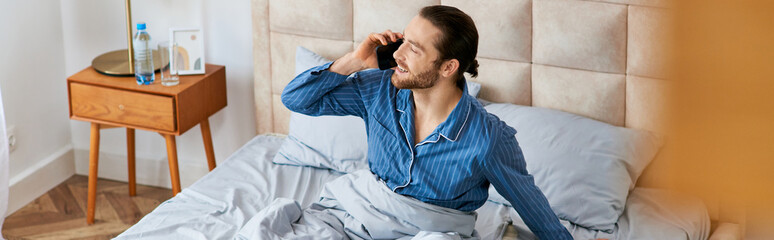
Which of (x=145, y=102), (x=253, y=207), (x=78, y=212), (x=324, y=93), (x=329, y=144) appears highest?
(x=324, y=93)

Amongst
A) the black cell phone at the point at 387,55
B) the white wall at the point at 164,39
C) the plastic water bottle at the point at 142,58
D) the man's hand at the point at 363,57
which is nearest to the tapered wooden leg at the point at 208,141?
the white wall at the point at 164,39

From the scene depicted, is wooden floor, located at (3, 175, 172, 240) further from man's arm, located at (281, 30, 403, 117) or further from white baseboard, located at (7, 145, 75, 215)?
man's arm, located at (281, 30, 403, 117)

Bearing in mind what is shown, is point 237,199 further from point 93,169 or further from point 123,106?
point 93,169

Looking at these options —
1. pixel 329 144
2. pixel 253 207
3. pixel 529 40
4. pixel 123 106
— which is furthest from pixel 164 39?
pixel 529 40

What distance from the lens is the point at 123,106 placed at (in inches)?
97.5

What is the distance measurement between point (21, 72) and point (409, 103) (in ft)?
5.56


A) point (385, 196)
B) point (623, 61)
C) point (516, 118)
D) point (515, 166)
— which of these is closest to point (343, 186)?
point (385, 196)

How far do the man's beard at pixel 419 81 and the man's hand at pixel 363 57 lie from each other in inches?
5.4

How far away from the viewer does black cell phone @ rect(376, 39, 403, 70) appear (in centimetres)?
172

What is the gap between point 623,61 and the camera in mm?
2170

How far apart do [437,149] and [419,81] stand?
0.51 ft

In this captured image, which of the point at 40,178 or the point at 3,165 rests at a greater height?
the point at 3,165

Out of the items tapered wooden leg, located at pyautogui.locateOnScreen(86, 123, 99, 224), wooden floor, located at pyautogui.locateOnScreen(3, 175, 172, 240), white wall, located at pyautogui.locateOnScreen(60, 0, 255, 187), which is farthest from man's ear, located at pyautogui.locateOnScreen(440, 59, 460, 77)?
wooden floor, located at pyautogui.locateOnScreen(3, 175, 172, 240)

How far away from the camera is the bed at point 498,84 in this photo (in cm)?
196
